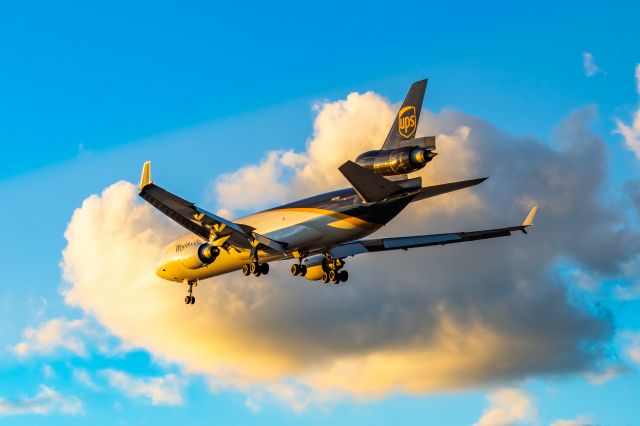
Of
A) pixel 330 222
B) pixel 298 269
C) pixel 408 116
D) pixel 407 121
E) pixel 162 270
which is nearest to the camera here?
pixel 407 121

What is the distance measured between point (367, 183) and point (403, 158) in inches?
85.5

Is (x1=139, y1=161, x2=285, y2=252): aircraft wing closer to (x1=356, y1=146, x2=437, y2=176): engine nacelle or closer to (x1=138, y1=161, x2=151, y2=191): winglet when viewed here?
(x1=138, y1=161, x2=151, y2=191): winglet

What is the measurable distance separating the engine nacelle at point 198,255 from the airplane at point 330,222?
59 millimetres

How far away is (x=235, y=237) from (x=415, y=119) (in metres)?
13.2

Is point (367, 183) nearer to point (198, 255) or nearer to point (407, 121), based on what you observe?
point (407, 121)

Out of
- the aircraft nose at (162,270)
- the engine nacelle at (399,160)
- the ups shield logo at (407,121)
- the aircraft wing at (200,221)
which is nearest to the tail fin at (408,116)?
the ups shield logo at (407,121)

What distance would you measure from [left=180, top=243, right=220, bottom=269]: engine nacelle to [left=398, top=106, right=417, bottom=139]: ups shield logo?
539 inches

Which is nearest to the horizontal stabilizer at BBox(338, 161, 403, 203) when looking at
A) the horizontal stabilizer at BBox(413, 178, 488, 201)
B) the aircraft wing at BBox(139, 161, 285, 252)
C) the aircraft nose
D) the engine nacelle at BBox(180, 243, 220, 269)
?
the horizontal stabilizer at BBox(413, 178, 488, 201)

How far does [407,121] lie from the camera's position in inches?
1971

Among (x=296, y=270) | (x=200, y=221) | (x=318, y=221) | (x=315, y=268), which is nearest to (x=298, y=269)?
(x=296, y=270)

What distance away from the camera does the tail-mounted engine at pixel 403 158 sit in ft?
155

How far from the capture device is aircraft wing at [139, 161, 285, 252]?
167 ft

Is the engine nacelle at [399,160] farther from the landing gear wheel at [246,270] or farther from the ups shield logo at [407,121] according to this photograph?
the landing gear wheel at [246,270]

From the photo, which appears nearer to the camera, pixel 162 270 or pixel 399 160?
pixel 399 160
